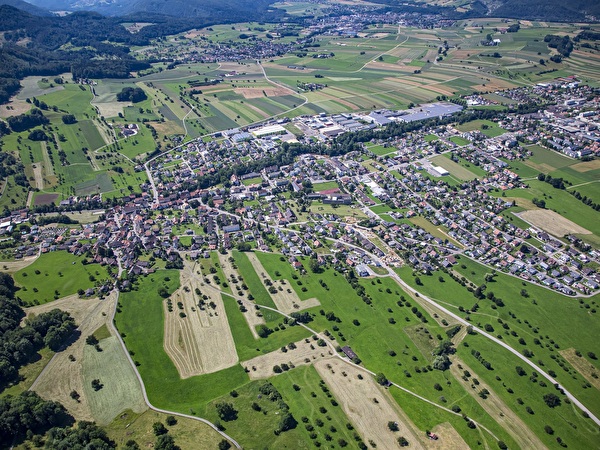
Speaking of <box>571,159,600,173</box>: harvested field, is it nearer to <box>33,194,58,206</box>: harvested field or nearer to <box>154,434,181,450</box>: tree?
<box>154,434,181,450</box>: tree

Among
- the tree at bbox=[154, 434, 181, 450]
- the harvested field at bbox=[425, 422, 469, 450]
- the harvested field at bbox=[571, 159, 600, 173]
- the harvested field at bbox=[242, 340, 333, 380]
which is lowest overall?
the harvested field at bbox=[425, 422, 469, 450]

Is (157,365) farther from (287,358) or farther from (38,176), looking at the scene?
(38,176)

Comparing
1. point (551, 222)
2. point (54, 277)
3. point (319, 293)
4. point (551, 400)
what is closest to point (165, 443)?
point (319, 293)

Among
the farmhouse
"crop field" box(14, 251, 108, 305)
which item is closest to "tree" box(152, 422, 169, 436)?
the farmhouse

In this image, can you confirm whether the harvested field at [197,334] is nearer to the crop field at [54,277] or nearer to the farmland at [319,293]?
the farmland at [319,293]

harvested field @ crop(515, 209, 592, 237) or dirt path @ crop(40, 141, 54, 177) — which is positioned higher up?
dirt path @ crop(40, 141, 54, 177)

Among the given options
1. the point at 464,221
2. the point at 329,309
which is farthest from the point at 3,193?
the point at 464,221

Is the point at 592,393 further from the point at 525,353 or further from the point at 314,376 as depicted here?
the point at 314,376
